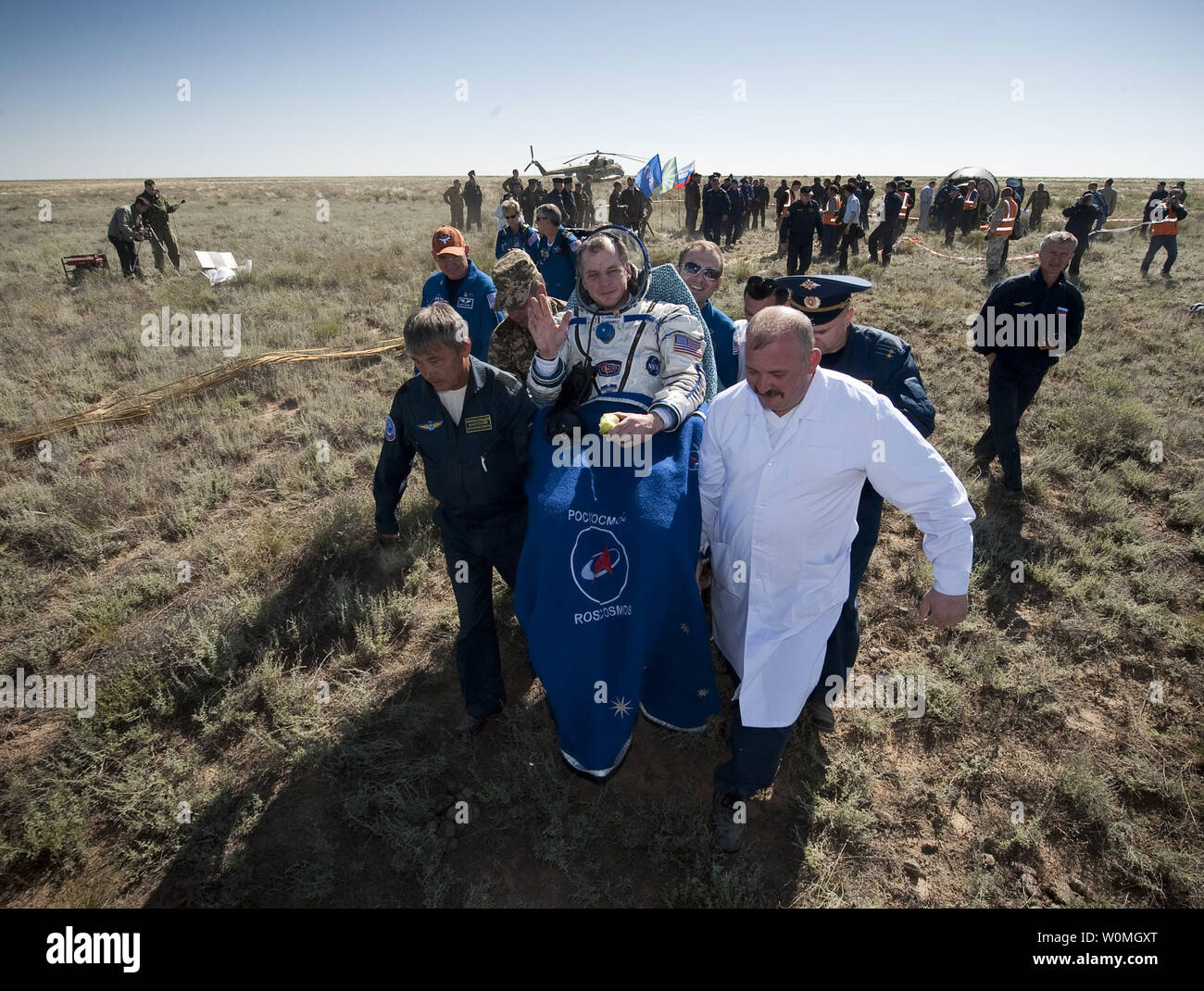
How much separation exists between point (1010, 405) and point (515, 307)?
5.12 m

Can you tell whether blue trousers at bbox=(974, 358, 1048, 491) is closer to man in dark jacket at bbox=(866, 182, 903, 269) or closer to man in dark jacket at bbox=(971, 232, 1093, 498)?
man in dark jacket at bbox=(971, 232, 1093, 498)

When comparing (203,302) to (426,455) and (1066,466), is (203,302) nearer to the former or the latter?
(426,455)

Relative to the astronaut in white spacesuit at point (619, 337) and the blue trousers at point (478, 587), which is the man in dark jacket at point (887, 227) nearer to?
the astronaut in white spacesuit at point (619, 337)

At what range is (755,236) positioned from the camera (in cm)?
2375

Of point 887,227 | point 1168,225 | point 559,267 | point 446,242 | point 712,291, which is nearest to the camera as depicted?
point 712,291

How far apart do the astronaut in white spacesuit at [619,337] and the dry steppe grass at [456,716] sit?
1142 mm

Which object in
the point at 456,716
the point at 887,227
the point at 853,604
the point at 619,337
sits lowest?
the point at 456,716

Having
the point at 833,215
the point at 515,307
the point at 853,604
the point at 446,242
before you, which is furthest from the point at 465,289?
the point at 833,215

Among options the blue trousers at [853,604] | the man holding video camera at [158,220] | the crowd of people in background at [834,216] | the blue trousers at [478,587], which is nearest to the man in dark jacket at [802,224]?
the crowd of people in background at [834,216]

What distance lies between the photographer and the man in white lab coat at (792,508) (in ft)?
8.73

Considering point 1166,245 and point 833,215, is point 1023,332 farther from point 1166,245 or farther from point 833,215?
point 1166,245

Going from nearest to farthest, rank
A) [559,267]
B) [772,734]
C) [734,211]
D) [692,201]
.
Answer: [772,734] < [559,267] < [734,211] < [692,201]

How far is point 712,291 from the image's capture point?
4633 mm

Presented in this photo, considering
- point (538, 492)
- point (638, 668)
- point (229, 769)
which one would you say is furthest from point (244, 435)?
point (638, 668)
